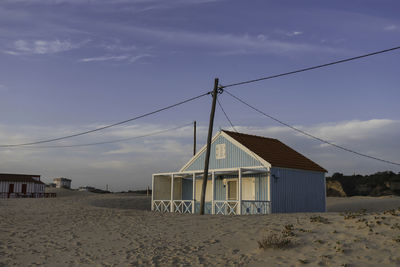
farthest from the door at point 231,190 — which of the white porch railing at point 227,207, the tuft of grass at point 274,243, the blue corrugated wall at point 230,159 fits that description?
the tuft of grass at point 274,243

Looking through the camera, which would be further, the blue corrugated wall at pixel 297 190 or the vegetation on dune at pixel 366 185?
the vegetation on dune at pixel 366 185

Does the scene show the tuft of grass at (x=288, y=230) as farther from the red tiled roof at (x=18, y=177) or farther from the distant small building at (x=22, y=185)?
the red tiled roof at (x=18, y=177)

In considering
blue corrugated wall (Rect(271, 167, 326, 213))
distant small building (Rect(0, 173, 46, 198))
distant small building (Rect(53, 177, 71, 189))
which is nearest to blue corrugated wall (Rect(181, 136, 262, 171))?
blue corrugated wall (Rect(271, 167, 326, 213))

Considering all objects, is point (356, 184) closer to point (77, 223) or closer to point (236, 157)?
point (236, 157)

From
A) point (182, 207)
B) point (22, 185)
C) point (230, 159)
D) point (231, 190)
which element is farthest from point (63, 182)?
point (230, 159)

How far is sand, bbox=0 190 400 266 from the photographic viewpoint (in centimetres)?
1065

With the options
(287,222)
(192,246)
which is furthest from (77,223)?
(287,222)

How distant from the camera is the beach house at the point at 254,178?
73.5 feet

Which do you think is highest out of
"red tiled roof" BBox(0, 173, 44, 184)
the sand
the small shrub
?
"red tiled roof" BBox(0, 173, 44, 184)

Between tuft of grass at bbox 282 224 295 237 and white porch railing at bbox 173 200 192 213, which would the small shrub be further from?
white porch railing at bbox 173 200 192 213

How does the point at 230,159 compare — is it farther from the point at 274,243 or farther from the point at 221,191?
the point at 274,243

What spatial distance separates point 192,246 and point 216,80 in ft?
30.8

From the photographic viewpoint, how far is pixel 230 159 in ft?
81.9

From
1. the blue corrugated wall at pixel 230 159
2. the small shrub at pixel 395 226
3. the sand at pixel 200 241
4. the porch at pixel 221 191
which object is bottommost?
the sand at pixel 200 241
